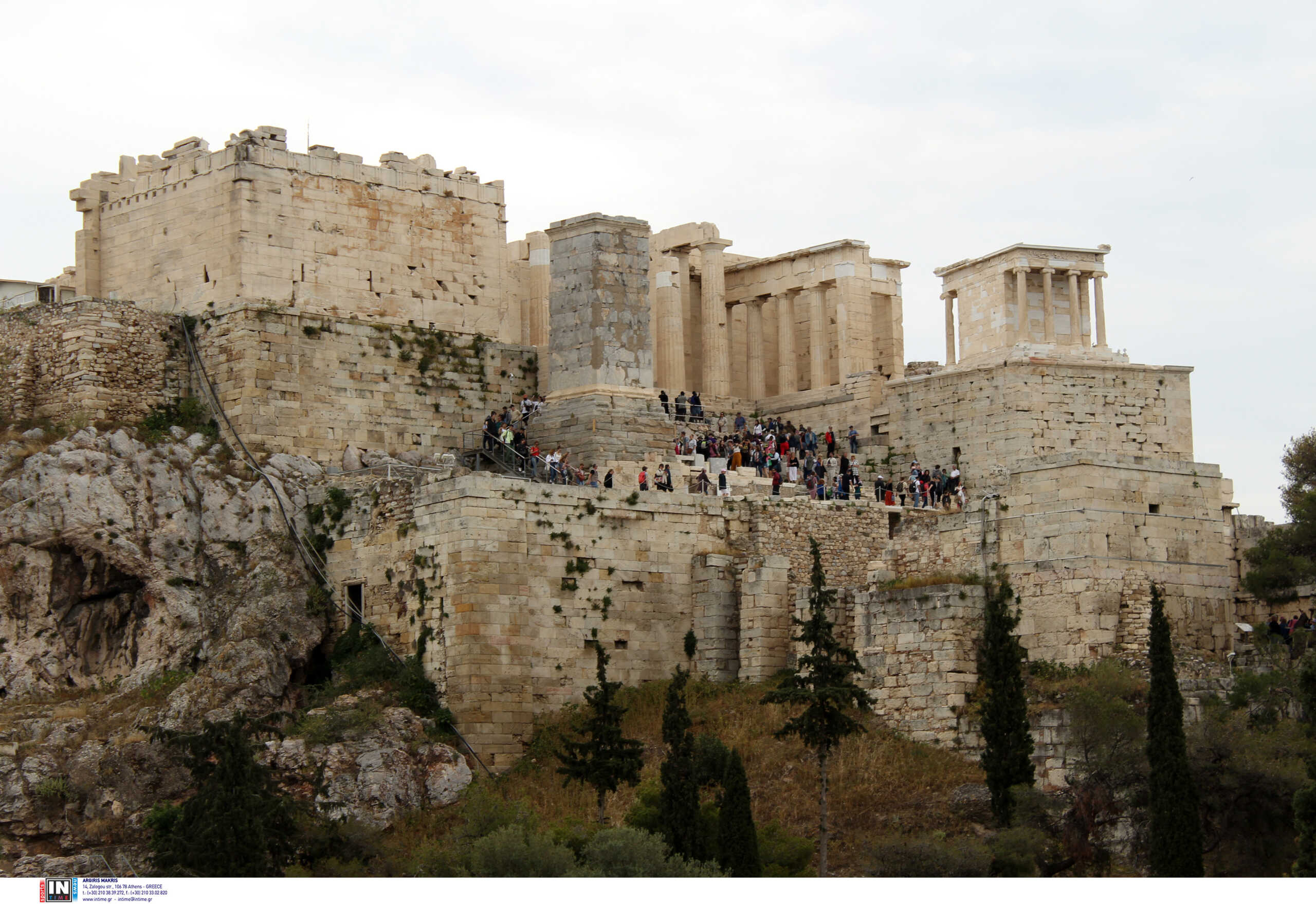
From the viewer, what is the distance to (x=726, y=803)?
35.7 meters

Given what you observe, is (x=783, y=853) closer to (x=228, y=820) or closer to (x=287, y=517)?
(x=228, y=820)

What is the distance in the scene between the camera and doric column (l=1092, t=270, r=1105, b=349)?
56031 mm

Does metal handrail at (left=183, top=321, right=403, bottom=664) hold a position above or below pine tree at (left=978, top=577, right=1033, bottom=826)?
above

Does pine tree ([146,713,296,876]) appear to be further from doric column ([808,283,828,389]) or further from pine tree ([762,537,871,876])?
doric column ([808,283,828,389])

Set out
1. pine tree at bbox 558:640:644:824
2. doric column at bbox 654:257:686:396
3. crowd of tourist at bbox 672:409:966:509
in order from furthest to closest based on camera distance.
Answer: doric column at bbox 654:257:686:396 < crowd of tourist at bbox 672:409:966:509 < pine tree at bbox 558:640:644:824

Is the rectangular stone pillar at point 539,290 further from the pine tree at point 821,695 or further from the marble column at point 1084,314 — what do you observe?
the pine tree at point 821,695

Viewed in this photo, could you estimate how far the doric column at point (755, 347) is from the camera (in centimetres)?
5900

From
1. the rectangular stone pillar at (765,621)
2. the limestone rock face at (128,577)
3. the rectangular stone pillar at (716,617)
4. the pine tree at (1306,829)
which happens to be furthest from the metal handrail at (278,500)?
the pine tree at (1306,829)

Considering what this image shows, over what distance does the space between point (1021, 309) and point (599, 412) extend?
448 inches

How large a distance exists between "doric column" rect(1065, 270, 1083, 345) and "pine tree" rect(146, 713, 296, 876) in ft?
82.7

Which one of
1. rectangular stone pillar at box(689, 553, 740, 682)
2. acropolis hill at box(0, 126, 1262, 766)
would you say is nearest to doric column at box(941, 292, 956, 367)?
acropolis hill at box(0, 126, 1262, 766)

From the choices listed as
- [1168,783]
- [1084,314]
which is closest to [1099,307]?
[1084,314]

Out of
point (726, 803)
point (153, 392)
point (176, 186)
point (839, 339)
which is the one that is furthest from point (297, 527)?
point (839, 339)

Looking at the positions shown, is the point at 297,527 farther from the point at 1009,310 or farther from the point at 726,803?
the point at 1009,310
